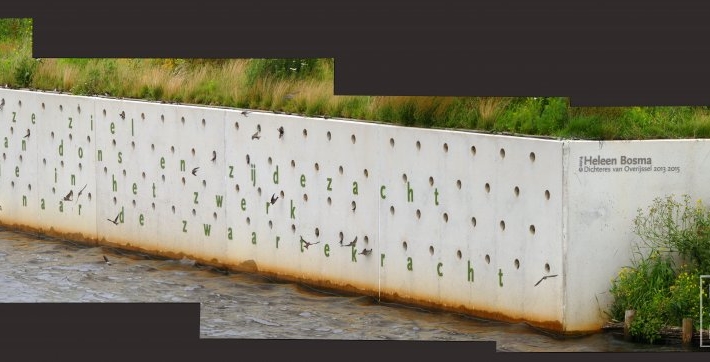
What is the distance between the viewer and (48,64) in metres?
30.3

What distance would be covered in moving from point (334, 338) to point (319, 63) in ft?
20.4

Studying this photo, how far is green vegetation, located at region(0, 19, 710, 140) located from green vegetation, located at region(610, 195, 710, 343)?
97cm

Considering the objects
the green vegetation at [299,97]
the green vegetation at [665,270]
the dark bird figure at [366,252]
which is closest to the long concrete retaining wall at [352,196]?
the dark bird figure at [366,252]

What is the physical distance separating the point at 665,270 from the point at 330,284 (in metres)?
5.24

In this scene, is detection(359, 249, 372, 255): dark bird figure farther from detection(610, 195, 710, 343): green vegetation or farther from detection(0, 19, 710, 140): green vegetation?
detection(610, 195, 710, 343): green vegetation

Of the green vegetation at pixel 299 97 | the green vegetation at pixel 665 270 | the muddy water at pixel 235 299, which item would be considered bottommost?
the muddy water at pixel 235 299


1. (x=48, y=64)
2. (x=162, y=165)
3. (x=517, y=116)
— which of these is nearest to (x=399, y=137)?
(x=517, y=116)

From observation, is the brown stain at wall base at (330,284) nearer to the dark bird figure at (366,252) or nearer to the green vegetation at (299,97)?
the dark bird figure at (366,252)

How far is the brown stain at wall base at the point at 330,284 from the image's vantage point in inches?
814

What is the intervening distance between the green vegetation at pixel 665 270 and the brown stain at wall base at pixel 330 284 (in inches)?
23.2

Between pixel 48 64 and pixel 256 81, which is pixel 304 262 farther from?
pixel 48 64

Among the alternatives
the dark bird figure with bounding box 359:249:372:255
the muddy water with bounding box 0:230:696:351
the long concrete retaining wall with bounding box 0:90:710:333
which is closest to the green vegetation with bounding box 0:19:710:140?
the long concrete retaining wall with bounding box 0:90:710:333

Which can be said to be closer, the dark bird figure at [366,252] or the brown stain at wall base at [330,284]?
the brown stain at wall base at [330,284]

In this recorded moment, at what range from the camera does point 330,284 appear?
78.7 feet
